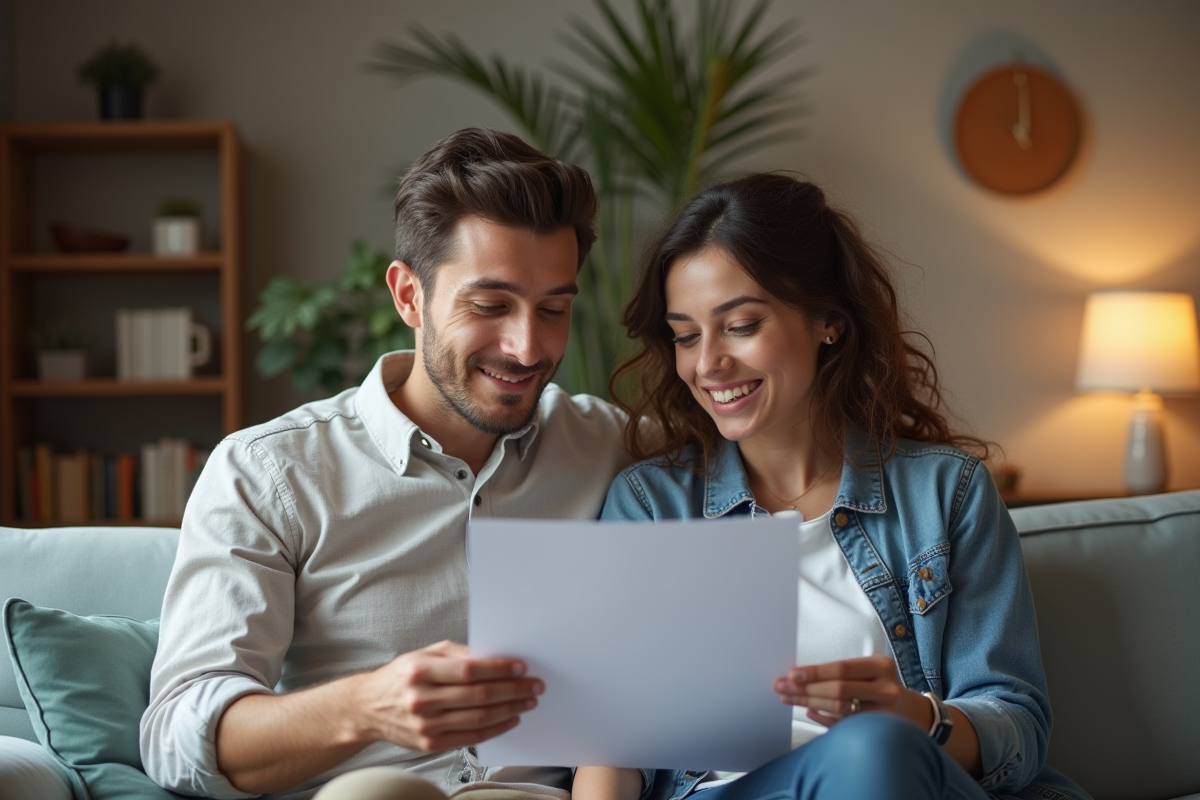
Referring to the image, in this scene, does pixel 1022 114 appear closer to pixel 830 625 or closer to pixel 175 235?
pixel 175 235

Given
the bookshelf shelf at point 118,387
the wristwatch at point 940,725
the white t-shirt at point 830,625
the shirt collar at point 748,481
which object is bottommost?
the wristwatch at point 940,725

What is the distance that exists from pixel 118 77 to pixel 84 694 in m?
2.71

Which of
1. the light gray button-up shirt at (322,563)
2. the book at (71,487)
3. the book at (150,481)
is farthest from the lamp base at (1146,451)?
the book at (71,487)

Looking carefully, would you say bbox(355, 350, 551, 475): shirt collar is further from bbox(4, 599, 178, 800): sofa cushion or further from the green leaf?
the green leaf

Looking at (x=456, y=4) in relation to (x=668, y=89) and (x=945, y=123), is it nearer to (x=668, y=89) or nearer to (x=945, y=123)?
(x=668, y=89)

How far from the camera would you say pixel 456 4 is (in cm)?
384

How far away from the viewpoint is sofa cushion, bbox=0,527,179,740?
1600mm

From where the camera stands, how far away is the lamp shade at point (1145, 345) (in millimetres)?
3785

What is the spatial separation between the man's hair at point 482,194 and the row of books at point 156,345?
7.20ft

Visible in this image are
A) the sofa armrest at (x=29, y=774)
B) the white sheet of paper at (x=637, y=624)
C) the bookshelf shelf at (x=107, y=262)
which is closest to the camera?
the white sheet of paper at (x=637, y=624)

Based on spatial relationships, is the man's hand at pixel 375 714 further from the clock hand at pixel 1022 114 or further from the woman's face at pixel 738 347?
the clock hand at pixel 1022 114

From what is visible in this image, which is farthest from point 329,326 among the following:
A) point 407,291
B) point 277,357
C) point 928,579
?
point 928,579

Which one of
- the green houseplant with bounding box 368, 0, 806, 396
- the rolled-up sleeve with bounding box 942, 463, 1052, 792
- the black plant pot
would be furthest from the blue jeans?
the black plant pot

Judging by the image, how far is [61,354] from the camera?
3.57 metres
